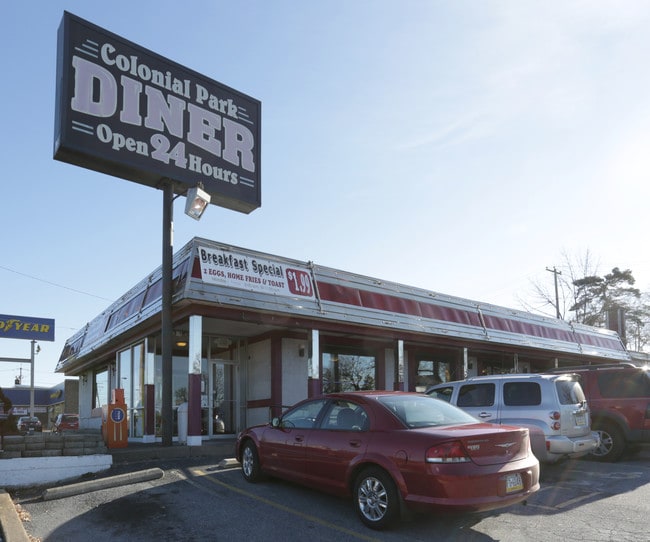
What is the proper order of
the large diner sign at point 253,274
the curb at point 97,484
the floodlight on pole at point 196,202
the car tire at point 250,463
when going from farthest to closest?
the floodlight on pole at point 196,202
the large diner sign at point 253,274
the car tire at point 250,463
the curb at point 97,484

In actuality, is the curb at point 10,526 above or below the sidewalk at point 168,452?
above

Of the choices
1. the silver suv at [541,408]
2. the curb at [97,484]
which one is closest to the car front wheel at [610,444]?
the silver suv at [541,408]

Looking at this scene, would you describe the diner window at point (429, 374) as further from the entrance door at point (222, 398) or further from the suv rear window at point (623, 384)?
the suv rear window at point (623, 384)

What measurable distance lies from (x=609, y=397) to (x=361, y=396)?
7681 mm

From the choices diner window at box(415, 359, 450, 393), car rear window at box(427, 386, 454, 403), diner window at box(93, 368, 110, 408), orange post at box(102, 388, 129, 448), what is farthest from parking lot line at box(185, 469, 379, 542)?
diner window at box(93, 368, 110, 408)

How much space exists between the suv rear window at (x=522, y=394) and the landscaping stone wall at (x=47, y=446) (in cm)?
747

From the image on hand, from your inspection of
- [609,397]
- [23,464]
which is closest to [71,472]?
[23,464]

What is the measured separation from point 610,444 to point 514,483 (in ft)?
23.1

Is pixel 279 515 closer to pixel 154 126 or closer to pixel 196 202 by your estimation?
pixel 196 202

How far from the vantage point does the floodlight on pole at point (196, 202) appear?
13.3m

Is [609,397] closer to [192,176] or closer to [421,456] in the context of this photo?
[421,456]

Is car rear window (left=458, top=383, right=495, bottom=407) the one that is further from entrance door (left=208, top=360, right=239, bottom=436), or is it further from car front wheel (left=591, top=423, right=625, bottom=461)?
entrance door (left=208, top=360, right=239, bottom=436)

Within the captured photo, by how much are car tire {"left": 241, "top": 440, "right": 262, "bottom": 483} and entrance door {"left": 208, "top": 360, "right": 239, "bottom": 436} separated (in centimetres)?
803

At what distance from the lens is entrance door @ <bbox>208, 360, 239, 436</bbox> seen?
667 inches
